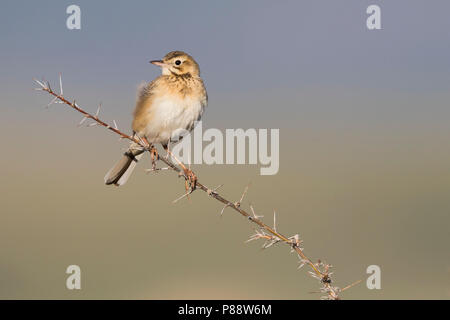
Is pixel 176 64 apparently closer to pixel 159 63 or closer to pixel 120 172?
pixel 159 63

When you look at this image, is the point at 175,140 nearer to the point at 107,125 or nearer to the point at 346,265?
the point at 107,125

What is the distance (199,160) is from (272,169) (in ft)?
1.66

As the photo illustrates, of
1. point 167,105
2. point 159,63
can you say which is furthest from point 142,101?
point 159,63

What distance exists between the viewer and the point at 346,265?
8.05 meters

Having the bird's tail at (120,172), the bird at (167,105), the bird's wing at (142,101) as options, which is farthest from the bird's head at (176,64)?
the bird's tail at (120,172)

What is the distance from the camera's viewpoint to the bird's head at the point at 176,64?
583 centimetres

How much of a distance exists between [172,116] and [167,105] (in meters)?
0.11

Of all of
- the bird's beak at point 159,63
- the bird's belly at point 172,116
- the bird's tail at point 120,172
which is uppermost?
the bird's beak at point 159,63

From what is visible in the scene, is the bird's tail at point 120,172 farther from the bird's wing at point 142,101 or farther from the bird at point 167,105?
the bird's wing at point 142,101

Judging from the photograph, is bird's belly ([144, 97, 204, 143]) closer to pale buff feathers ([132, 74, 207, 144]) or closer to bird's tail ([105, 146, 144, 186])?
pale buff feathers ([132, 74, 207, 144])

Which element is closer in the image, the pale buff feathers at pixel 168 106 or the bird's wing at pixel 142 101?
the pale buff feathers at pixel 168 106

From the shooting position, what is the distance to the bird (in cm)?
554

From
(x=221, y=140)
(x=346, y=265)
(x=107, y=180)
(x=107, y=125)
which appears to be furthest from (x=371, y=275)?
(x=346, y=265)

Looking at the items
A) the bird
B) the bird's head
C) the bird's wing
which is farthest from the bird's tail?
the bird's head
